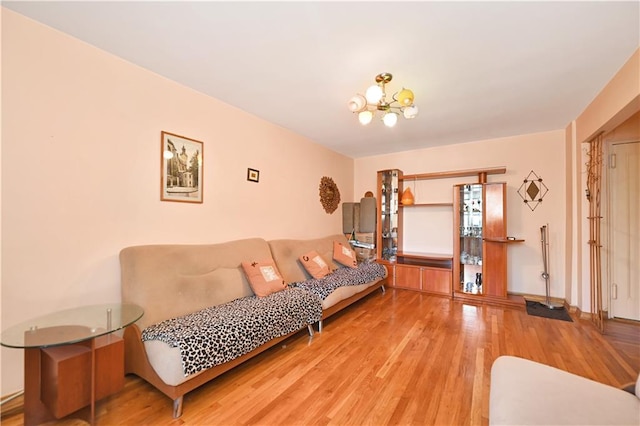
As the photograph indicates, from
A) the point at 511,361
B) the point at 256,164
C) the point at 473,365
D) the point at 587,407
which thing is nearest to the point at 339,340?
the point at 473,365

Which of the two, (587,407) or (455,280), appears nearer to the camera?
(587,407)

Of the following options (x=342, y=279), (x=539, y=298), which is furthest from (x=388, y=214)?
(x=539, y=298)

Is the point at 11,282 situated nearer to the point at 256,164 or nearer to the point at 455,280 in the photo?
the point at 256,164

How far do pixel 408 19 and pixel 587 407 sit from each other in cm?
222

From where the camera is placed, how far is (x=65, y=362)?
1.48 m

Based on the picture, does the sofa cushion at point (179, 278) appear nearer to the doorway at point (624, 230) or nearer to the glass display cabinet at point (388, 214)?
the glass display cabinet at point (388, 214)

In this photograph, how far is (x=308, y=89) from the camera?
2.62m

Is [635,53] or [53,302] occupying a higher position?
[635,53]

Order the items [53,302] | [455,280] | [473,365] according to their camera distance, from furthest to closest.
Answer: [455,280], [473,365], [53,302]

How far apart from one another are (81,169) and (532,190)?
17.7ft

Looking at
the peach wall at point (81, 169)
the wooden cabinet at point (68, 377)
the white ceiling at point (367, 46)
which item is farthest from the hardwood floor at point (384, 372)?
the white ceiling at point (367, 46)

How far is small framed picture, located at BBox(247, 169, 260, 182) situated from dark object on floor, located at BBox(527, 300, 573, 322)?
396 centimetres

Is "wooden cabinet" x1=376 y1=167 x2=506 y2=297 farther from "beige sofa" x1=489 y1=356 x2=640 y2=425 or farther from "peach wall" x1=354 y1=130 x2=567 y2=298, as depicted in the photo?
"beige sofa" x1=489 y1=356 x2=640 y2=425

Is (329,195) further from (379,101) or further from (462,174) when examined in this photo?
(379,101)
